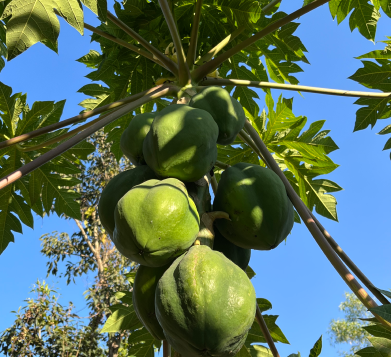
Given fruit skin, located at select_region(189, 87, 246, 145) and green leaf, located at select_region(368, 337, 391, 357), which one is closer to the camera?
green leaf, located at select_region(368, 337, 391, 357)

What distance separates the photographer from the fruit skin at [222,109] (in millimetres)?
1670

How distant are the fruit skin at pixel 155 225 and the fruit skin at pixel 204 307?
103 millimetres

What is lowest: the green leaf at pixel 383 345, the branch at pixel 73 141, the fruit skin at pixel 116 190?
the green leaf at pixel 383 345

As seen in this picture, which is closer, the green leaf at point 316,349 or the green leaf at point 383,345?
the green leaf at point 383,345

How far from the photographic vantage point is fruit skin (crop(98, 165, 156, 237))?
147cm

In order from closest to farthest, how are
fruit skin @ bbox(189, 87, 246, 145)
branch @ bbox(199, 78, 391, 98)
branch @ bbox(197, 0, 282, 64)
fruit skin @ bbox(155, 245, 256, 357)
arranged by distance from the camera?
fruit skin @ bbox(155, 245, 256, 357) < fruit skin @ bbox(189, 87, 246, 145) < branch @ bbox(199, 78, 391, 98) < branch @ bbox(197, 0, 282, 64)

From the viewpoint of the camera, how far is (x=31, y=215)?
2848 mm

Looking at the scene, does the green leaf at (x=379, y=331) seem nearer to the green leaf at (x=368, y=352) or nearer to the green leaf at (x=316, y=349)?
the green leaf at (x=368, y=352)

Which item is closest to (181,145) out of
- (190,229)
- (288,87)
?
(190,229)

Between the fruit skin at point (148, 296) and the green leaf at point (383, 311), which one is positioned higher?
the fruit skin at point (148, 296)

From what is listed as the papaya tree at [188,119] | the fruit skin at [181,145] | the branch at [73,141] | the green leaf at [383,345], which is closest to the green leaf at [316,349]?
the papaya tree at [188,119]

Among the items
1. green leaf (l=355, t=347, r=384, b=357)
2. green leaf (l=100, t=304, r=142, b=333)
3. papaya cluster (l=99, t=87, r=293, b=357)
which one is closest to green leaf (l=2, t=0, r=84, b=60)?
papaya cluster (l=99, t=87, r=293, b=357)

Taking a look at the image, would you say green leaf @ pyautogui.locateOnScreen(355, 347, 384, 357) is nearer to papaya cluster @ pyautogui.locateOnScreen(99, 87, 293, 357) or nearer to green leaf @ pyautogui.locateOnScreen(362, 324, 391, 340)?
green leaf @ pyautogui.locateOnScreen(362, 324, 391, 340)

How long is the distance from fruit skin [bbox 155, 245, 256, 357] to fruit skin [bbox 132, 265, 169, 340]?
0.17m
